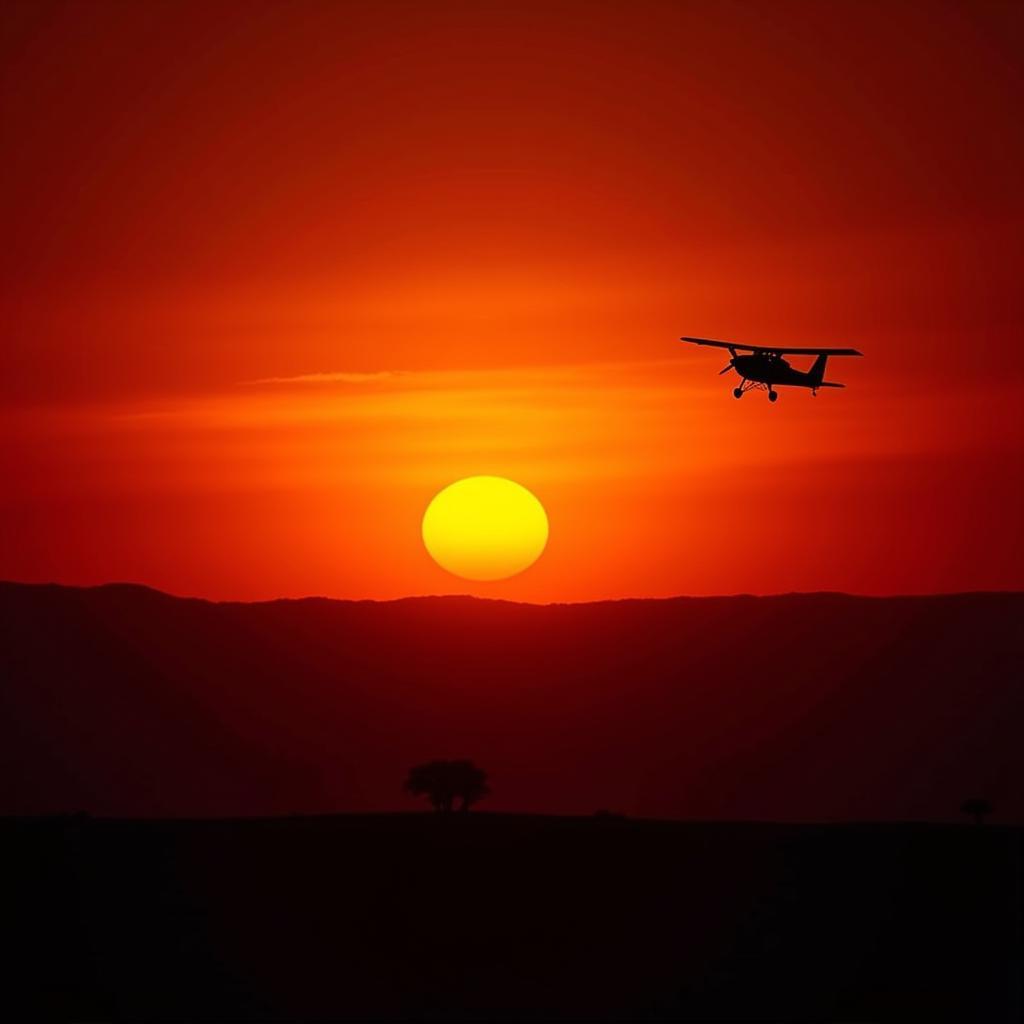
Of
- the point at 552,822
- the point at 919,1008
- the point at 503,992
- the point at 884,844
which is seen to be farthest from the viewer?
the point at 552,822

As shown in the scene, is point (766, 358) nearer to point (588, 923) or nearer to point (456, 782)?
point (456, 782)

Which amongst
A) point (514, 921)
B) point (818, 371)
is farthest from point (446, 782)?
point (514, 921)

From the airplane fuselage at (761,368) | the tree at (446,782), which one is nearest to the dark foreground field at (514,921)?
the airplane fuselage at (761,368)

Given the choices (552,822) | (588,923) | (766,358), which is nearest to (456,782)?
(766,358)

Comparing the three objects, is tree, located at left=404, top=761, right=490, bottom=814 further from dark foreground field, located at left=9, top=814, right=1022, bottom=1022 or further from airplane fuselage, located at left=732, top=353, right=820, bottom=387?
dark foreground field, located at left=9, top=814, right=1022, bottom=1022

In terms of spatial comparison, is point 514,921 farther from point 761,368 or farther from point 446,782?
point 446,782

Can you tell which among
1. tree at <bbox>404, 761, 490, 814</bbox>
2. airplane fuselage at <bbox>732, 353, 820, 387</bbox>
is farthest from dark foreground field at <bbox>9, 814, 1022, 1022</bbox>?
tree at <bbox>404, 761, 490, 814</bbox>

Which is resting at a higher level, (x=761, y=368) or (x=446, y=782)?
(x=761, y=368)

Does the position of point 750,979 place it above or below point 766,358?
below
